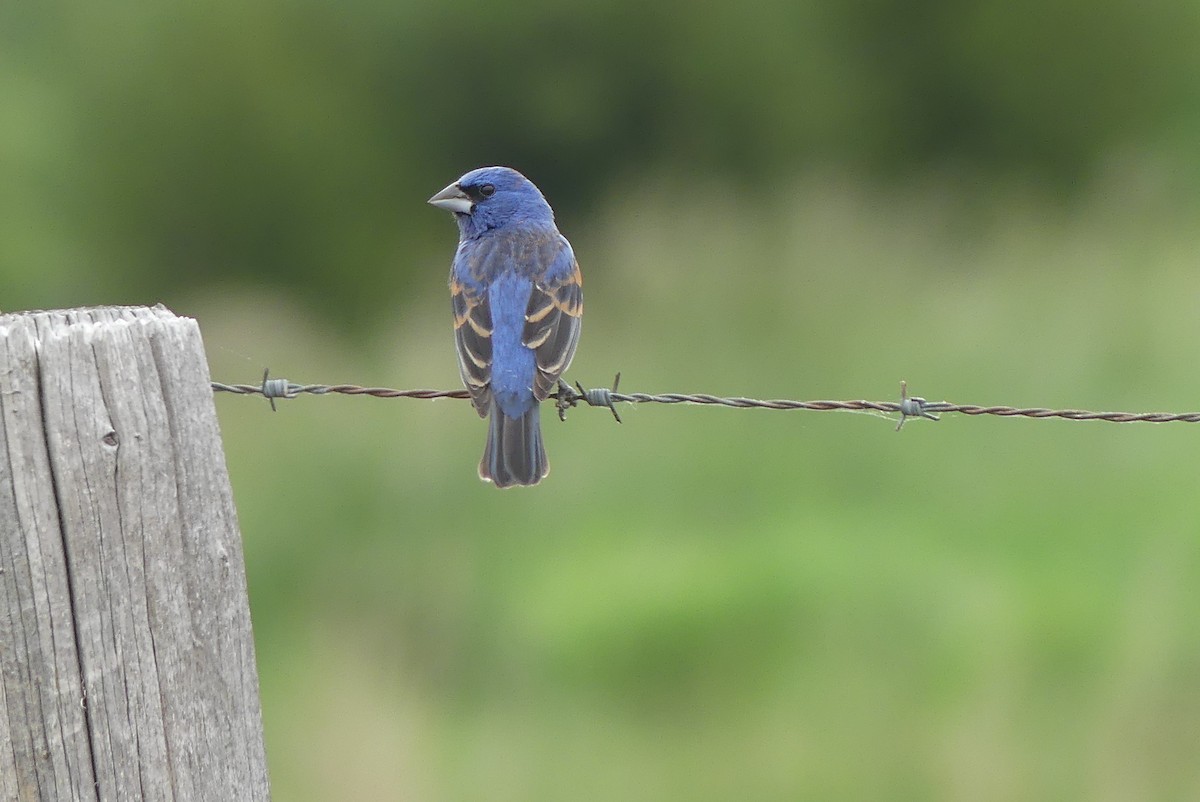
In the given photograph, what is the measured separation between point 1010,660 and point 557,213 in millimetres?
9710

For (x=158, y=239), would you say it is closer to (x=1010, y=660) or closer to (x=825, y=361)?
(x=825, y=361)

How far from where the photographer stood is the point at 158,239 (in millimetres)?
16453

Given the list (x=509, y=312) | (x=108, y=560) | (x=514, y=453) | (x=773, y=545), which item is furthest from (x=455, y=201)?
(x=108, y=560)

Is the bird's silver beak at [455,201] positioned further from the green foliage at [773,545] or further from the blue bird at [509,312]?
the green foliage at [773,545]

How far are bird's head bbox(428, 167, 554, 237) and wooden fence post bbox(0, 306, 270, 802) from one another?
398 cm

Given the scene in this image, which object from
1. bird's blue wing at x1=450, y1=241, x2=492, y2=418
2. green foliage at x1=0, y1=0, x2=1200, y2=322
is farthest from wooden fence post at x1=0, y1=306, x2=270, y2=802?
green foliage at x1=0, y1=0, x2=1200, y2=322

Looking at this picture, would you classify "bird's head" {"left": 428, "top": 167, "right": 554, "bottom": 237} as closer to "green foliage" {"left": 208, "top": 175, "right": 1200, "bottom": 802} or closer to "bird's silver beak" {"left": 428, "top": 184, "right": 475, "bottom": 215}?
"bird's silver beak" {"left": 428, "top": 184, "right": 475, "bottom": 215}

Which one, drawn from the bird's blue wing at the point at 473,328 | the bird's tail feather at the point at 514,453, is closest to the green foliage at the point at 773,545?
the bird's tail feather at the point at 514,453

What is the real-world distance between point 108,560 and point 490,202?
4.18 m

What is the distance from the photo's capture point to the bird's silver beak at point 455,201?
6223mm

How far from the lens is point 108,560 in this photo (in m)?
2.23

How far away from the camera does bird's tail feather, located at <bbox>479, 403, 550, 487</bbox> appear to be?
5.07 m

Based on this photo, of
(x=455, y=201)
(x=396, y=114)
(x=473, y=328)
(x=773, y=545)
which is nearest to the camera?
(x=473, y=328)

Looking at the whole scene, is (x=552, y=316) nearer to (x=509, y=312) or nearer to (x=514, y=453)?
(x=509, y=312)
